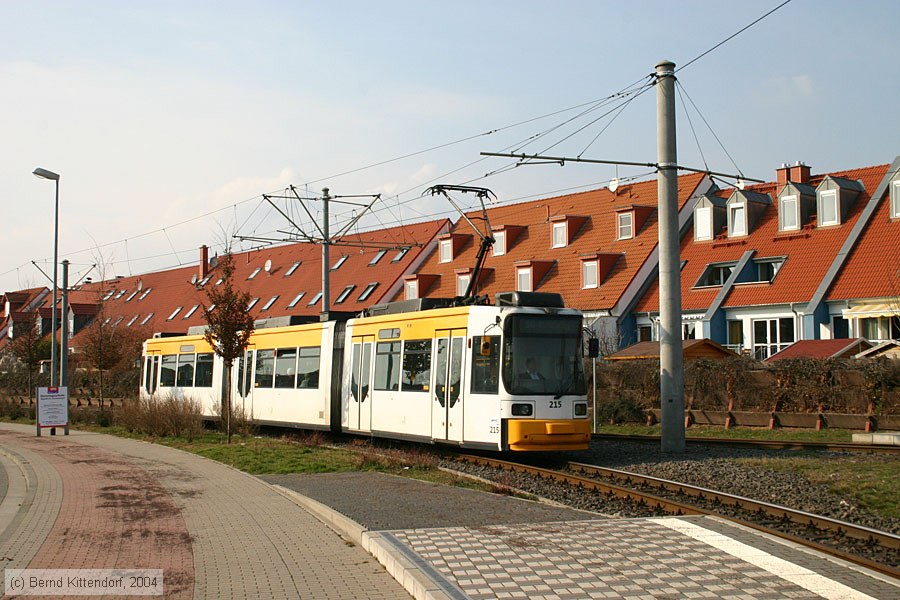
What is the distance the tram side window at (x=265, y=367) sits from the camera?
25.5m

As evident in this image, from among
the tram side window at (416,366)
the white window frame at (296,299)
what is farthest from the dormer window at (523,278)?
the tram side window at (416,366)

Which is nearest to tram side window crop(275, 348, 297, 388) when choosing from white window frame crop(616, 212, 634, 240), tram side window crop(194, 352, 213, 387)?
tram side window crop(194, 352, 213, 387)

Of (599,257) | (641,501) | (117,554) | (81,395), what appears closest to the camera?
(117,554)

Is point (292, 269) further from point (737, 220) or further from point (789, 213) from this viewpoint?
point (789, 213)

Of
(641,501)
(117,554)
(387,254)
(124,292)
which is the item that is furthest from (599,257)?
(124,292)

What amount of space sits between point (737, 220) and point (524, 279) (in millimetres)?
10385

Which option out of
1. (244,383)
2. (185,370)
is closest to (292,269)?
(185,370)

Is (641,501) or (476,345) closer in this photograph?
(641,501)

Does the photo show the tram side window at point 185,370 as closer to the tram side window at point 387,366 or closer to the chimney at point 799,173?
the tram side window at point 387,366

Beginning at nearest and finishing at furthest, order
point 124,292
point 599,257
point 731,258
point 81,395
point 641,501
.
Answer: point 641,501 < point 731,258 < point 599,257 < point 81,395 < point 124,292

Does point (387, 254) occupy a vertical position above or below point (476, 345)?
above

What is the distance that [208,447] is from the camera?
68.9 feet

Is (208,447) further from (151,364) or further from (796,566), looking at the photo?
(796,566)

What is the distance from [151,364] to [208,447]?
12833 millimetres
